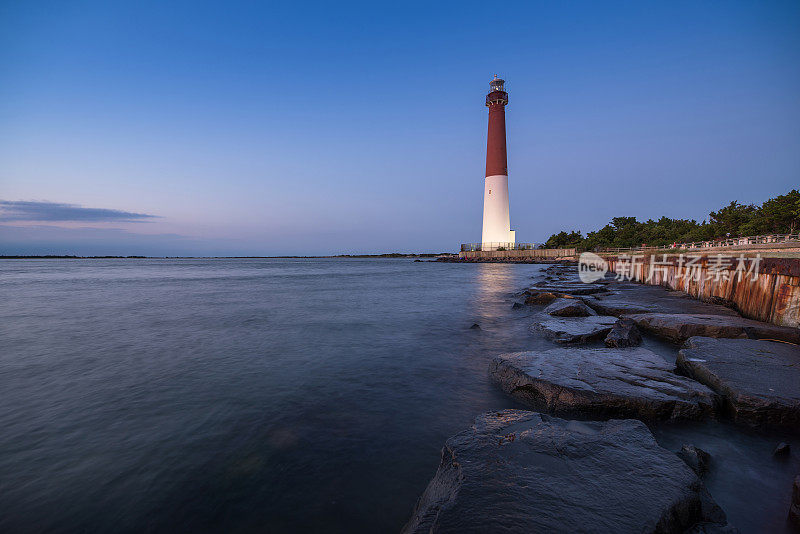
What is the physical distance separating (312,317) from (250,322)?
2.52m

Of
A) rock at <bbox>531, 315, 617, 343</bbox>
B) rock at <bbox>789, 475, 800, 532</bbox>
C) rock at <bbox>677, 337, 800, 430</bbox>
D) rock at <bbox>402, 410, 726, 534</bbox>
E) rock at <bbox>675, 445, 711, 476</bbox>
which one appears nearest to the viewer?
rock at <bbox>402, 410, 726, 534</bbox>

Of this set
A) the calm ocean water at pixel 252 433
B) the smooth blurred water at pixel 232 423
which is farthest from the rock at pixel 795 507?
the smooth blurred water at pixel 232 423

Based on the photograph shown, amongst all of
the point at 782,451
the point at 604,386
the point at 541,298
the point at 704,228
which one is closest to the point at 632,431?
the point at 604,386

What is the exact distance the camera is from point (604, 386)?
4555mm

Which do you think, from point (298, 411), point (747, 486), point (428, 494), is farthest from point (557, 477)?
point (298, 411)

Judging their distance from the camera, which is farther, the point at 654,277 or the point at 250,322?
the point at 654,277

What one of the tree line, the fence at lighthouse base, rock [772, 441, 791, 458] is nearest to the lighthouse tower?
the fence at lighthouse base

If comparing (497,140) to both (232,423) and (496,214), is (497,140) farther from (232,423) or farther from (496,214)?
(232,423)

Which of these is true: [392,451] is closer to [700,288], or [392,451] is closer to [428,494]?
[428,494]

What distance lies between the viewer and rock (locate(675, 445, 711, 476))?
3178 millimetres

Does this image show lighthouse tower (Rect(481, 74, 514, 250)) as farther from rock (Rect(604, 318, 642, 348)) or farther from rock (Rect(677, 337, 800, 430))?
rock (Rect(677, 337, 800, 430))

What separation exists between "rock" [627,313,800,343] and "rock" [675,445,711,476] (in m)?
4.77

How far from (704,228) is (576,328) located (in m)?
73.1

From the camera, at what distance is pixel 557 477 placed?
260 cm
